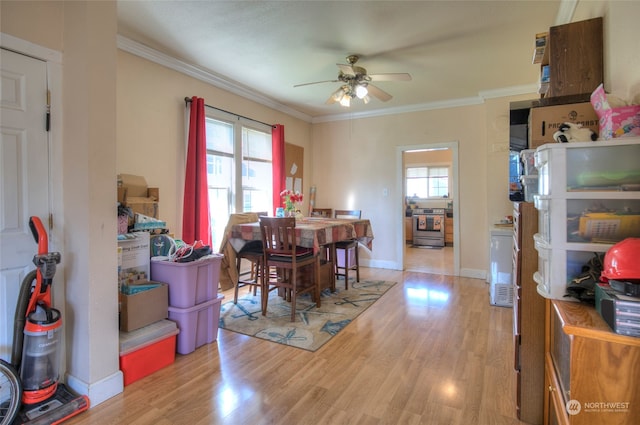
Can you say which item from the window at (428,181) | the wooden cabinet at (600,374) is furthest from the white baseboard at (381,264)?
the wooden cabinet at (600,374)

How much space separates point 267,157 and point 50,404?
3.79 m

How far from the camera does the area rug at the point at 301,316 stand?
8.95ft

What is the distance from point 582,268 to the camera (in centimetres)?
125

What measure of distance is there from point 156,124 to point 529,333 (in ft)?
11.7

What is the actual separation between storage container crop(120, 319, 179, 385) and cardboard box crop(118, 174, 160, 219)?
0.96 meters

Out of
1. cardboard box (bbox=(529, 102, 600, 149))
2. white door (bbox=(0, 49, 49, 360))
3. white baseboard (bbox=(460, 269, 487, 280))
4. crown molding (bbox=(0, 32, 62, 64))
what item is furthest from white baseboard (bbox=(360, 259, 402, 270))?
crown molding (bbox=(0, 32, 62, 64))

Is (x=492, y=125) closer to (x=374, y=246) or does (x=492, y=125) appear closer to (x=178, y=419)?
(x=374, y=246)

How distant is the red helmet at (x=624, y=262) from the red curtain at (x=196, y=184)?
340cm

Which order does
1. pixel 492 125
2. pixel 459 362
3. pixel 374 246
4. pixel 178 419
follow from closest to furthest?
pixel 178 419 < pixel 459 362 < pixel 492 125 < pixel 374 246

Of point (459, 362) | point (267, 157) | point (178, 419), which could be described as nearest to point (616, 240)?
point (459, 362)

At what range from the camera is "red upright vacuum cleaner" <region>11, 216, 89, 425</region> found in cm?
167

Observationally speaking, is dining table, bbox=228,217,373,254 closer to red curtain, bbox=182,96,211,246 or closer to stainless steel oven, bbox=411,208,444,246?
red curtain, bbox=182,96,211,246

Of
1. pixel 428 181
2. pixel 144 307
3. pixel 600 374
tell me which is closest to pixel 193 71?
pixel 144 307

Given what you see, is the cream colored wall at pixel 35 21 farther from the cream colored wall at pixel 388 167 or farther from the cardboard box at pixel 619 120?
the cream colored wall at pixel 388 167
